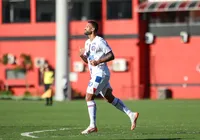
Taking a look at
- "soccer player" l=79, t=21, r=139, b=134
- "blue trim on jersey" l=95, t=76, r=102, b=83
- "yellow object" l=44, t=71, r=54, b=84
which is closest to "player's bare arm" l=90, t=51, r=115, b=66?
"soccer player" l=79, t=21, r=139, b=134

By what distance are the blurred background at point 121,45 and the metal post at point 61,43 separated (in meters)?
3.73

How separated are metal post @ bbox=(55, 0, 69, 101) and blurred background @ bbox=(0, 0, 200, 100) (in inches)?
147

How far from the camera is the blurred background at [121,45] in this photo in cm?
5269

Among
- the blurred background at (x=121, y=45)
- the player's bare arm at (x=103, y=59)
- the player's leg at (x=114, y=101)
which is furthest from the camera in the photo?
the blurred background at (x=121, y=45)

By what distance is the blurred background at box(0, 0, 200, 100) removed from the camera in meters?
52.7

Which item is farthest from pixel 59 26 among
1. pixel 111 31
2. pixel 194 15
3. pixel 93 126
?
pixel 93 126

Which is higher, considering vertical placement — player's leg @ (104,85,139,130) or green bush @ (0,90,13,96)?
player's leg @ (104,85,139,130)

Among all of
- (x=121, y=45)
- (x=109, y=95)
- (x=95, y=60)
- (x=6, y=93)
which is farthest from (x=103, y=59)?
(x=6, y=93)

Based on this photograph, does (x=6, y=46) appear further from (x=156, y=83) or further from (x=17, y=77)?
(x=156, y=83)

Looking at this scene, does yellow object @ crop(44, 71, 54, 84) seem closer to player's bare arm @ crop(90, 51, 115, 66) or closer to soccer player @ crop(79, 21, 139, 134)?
soccer player @ crop(79, 21, 139, 134)

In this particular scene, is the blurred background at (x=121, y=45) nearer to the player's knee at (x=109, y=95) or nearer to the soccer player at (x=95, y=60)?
the player's knee at (x=109, y=95)

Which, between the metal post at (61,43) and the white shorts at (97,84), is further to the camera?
the metal post at (61,43)

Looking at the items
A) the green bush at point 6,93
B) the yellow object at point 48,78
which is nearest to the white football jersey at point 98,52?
the yellow object at point 48,78

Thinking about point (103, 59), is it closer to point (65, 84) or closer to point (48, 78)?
point (48, 78)
